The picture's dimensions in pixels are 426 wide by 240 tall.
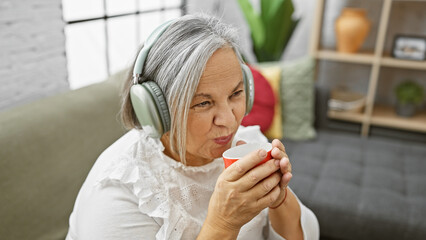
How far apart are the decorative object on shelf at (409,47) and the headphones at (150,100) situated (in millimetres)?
2589

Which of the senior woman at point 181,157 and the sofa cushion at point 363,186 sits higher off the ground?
the senior woman at point 181,157

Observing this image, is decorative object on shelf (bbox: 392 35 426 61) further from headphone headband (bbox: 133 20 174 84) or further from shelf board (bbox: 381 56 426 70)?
headphone headband (bbox: 133 20 174 84)

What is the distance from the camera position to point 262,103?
2.33 meters

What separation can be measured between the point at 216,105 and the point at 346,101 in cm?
259

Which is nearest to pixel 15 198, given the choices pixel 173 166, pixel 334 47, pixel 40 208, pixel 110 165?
pixel 40 208

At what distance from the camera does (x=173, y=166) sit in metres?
1.00

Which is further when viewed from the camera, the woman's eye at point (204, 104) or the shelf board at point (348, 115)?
the shelf board at point (348, 115)

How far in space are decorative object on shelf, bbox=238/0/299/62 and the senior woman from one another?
1890 millimetres

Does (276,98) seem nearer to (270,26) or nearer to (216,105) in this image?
(270,26)

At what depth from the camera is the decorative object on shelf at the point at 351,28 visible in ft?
9.61

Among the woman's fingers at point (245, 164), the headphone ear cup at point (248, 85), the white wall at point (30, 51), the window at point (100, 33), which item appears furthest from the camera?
the window at point (100, 33)

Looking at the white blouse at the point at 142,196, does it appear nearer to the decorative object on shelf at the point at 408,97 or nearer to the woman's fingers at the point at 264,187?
the woman's fingers at the point at 264,187

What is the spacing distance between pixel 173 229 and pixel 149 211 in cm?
7

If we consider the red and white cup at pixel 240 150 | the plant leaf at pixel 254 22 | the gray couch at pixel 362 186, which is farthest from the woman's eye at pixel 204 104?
the plant leaf at pixel 254 22
